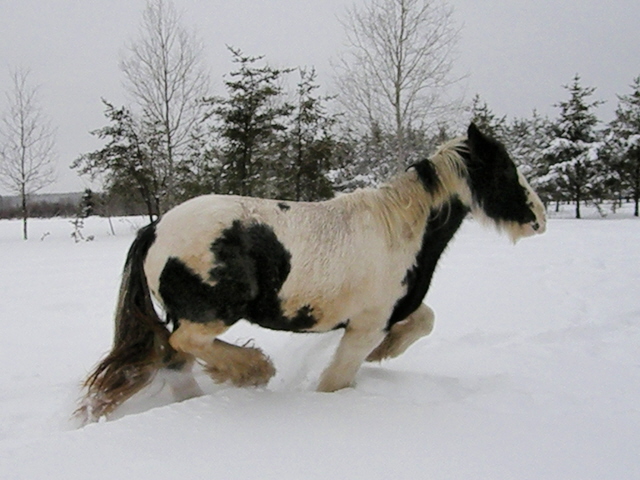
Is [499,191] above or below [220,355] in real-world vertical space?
above

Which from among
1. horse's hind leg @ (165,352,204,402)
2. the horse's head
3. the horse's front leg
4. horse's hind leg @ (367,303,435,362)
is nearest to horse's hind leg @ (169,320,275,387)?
horse's hind leg @ (165,352,204,402)

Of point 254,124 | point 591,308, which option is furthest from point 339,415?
point 254,124

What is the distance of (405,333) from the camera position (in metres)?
3.40

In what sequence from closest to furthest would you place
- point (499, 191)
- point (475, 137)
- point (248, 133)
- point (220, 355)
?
point (220, 355) < point (475, 137) < point (499, 191) < point (248, 133)

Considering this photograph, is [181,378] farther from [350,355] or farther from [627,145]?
[627,145]

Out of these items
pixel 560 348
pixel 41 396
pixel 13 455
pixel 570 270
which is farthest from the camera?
pixel 570 270

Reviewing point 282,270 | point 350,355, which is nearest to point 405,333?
point 350,355

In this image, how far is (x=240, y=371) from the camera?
2.91 m

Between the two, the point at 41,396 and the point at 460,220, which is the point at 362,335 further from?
the point at 41,396

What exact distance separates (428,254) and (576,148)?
3444 cm

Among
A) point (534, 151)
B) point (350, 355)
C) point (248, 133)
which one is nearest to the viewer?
point (350, 355)

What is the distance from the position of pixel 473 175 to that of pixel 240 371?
2.29m

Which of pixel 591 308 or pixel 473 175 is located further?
pixel 591 308

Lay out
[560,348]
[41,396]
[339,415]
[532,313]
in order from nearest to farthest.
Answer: [339,415], [41,396], [560,348], [532,313]
